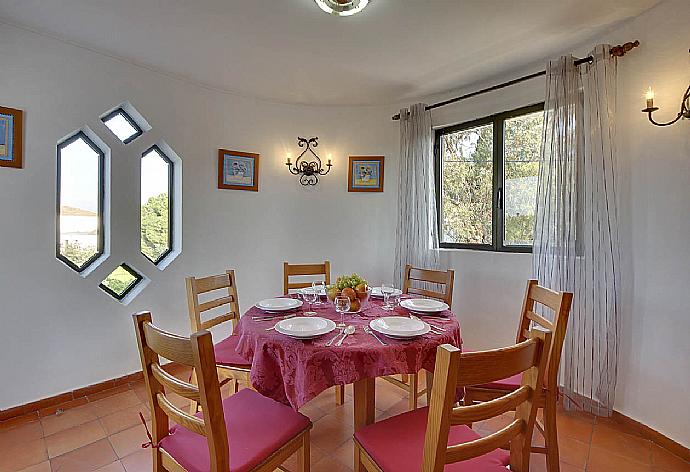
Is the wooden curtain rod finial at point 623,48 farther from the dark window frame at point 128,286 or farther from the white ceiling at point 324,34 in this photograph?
the dark window frame at point 128,286

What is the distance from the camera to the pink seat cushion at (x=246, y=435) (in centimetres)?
117

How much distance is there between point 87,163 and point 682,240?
12.7 ft

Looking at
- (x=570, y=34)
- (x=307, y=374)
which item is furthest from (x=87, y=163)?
(x=570, y=34)

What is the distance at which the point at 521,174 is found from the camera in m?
2.87

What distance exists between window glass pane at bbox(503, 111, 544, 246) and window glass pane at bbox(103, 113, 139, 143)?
9.93 feet

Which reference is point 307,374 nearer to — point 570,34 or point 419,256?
point 419,256

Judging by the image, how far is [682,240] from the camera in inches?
77.9

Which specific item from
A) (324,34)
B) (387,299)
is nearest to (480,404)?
(387,299)

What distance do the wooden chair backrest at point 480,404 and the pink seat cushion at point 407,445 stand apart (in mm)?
127

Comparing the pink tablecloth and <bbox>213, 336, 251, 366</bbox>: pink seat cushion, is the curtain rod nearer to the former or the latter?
the pink tablecloth

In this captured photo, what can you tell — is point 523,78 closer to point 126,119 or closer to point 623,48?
point 623,48

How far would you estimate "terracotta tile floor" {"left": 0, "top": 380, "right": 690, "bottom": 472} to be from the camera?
184 cm

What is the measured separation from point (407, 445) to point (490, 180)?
2.42 meters

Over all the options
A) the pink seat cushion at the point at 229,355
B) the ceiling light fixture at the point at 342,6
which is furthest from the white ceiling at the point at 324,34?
the pink seat cushion at the point at 229,355
